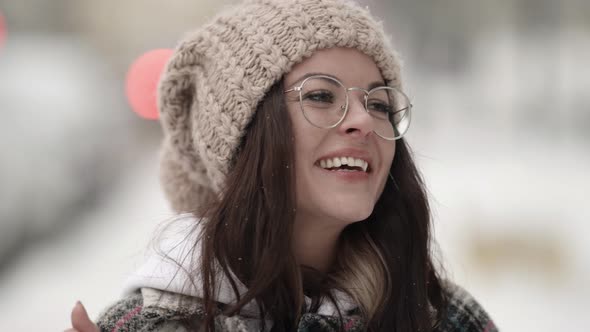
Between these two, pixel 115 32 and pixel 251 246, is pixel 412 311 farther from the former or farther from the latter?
pixel 115 32

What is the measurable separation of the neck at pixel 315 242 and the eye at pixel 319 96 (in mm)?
369

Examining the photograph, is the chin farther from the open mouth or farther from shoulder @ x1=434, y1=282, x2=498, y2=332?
shoulder @ x1=434, y1=282, x2=498, y2=332

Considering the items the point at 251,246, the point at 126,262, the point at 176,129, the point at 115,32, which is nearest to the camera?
the point at 251,246

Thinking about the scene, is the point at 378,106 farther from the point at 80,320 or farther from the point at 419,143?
the point at 419,143

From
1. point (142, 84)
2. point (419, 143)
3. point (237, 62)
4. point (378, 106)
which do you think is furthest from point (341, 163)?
point (142, 84)

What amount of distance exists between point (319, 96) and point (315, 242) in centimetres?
48

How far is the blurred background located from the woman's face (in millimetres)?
2294

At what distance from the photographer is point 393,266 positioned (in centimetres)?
180

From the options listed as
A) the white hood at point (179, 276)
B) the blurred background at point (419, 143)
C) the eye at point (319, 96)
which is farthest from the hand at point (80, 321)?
the blurred background at point (419, 143)

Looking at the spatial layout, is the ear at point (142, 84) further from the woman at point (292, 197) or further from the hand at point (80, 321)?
the hand at point (80, 321)

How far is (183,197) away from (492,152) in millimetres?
2972

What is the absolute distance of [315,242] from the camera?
1808mm

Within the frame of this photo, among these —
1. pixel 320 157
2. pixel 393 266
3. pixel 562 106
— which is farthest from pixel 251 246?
pixel 562 106

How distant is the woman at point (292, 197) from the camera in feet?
5.17
